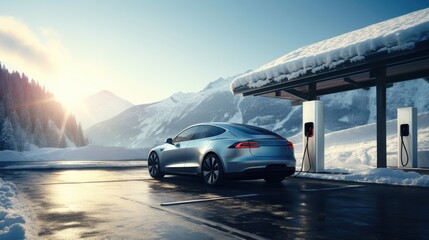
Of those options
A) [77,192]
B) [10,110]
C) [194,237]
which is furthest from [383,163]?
[10,110]

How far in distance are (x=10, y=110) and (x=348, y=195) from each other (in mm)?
→ 84831

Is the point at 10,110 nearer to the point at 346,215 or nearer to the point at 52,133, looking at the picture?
the point at 52,133

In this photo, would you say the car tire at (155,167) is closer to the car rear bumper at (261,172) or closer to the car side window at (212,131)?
the car side window at (212,131)

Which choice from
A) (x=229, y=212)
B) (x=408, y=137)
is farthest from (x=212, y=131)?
(x=408, y=137)

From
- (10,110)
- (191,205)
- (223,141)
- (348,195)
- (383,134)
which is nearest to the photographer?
(191,205)

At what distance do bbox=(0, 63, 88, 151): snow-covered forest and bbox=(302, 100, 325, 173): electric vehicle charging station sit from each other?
237 feet

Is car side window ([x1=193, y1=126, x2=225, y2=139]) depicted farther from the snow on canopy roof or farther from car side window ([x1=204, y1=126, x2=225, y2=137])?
the snow on canopy roof

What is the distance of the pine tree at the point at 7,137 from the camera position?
7288 cm

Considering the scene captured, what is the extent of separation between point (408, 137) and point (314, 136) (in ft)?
19.3

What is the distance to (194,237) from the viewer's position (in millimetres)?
4105

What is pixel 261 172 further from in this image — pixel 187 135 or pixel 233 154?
pixel 187 135

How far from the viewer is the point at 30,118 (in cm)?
8862

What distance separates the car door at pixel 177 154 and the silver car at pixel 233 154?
25mm

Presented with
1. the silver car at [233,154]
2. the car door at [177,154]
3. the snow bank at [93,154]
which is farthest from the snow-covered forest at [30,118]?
the silver car at [233,154]
